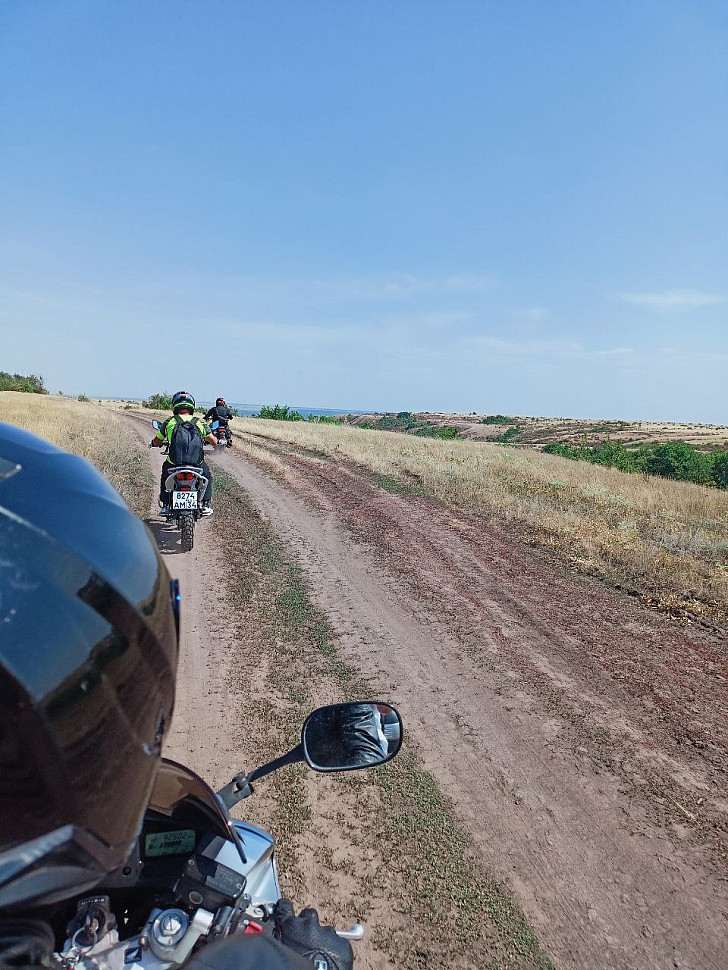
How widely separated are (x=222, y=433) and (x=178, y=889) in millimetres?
20858

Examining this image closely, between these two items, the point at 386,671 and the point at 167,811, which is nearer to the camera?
the point at 167,811

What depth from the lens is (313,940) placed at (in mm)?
1367

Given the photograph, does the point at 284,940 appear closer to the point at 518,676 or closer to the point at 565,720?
the point at 565,720

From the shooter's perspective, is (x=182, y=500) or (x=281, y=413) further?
(x=281, y=413)

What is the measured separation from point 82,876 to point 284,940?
781 mm

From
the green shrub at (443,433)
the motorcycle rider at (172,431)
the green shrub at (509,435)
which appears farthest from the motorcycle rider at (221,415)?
the green shrub at (509,435)

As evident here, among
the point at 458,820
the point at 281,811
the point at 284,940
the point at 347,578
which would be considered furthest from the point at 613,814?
the point at 347,578

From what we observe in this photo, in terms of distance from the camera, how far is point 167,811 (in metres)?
1.50

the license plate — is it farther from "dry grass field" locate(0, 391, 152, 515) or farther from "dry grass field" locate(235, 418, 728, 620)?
"dry grass field" locate(235, 418, 728, 620)

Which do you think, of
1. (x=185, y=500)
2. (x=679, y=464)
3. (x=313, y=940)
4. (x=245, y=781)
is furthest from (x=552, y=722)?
(x=679, y=464)

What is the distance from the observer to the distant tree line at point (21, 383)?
60.1 meters

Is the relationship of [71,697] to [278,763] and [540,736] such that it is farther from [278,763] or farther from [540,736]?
[540,736]

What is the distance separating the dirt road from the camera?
3.11 metres

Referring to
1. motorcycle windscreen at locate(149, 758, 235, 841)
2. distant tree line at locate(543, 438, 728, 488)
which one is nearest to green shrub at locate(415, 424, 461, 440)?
distant tree line at locate(543, 438, 728, 488)
